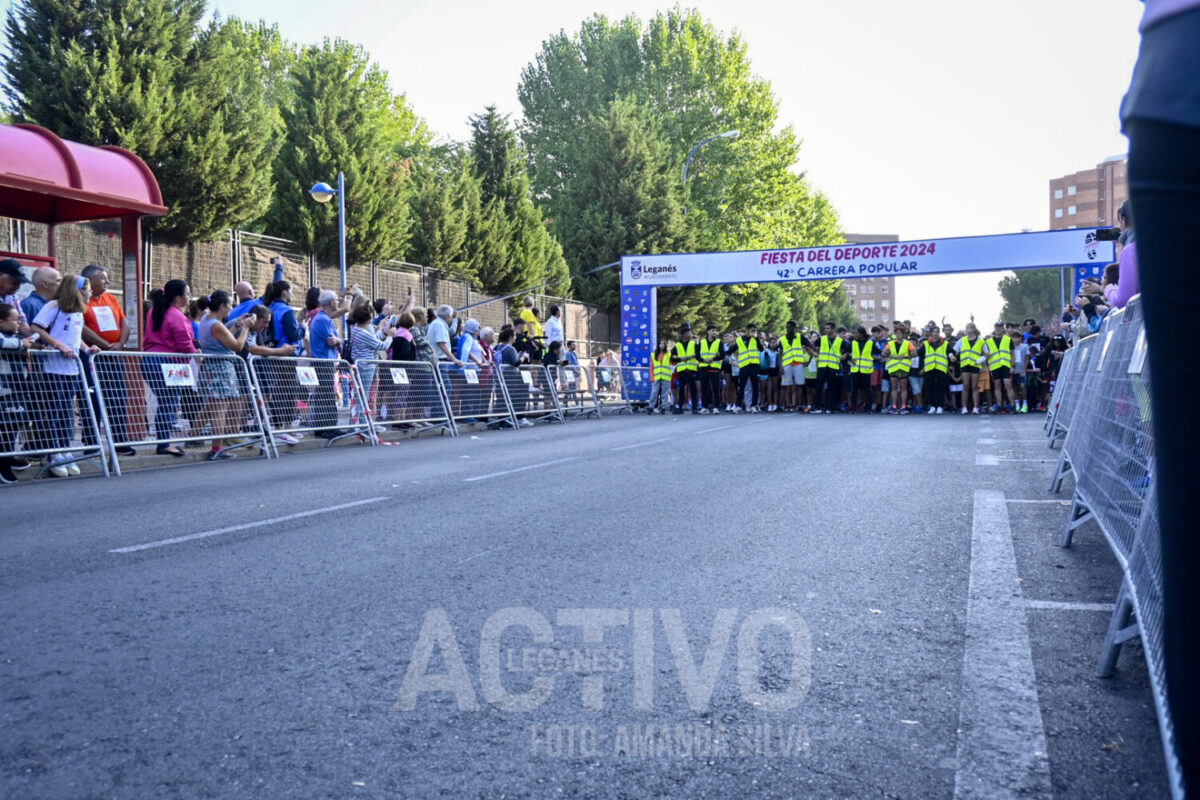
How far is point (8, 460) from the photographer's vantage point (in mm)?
9430

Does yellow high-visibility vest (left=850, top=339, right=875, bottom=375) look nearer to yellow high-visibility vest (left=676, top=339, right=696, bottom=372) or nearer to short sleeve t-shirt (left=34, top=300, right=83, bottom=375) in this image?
yellow high-visibility vest (left=676, top=339, right=696, bottom=372)

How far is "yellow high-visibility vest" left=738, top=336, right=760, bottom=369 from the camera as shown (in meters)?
25.0

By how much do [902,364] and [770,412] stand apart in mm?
3228

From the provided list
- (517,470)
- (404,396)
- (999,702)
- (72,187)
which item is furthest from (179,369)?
(999,702)

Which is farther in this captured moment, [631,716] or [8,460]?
[8,460]

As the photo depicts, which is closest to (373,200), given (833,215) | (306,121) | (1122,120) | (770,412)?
(306,121)

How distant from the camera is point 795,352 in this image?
24719 mm

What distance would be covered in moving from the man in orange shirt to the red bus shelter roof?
213 cm

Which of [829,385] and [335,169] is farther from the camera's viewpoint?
[335,169]

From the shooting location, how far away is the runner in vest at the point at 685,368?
83.8ft

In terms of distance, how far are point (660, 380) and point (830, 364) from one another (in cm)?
446

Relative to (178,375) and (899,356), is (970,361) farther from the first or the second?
(178,375)

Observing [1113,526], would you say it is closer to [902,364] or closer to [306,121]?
[902,364]

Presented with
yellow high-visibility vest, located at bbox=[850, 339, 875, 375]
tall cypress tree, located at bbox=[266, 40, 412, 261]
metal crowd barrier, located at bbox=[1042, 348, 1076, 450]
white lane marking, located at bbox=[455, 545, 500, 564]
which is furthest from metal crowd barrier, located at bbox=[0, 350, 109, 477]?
tall cypress tree, located at bbox=[266, 40, 412, 261]
